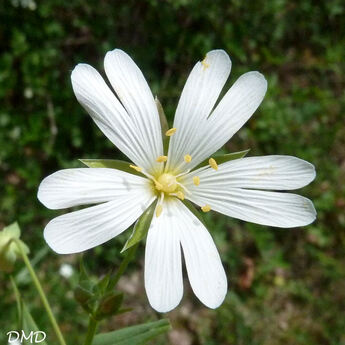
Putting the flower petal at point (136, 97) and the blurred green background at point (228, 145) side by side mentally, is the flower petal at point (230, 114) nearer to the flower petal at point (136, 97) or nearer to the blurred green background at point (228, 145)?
the flower petal at point (136, 97)

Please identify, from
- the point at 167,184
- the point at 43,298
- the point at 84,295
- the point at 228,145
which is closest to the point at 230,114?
the point at 167,184

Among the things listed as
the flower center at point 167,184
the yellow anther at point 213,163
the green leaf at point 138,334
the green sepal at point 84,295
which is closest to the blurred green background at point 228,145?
the green leaf at point 138,334

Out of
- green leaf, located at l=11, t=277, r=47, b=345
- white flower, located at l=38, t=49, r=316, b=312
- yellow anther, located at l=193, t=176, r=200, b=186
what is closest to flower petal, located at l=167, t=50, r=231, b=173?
white flower, located at l=38, t=49, r=316, b=312

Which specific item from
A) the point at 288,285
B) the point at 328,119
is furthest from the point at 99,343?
the point at 328,119

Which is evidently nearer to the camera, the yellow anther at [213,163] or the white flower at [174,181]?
the white flower at [174,181]

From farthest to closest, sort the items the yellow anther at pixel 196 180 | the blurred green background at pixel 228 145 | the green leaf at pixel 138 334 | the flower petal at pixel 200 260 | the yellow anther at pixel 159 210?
the blurred green background at pixel 228 145
the green leaf at pixel 138 334
the yellow anther at pixel 196 180
the yellow anther at pixel 159 210
the flower petal at pixel 200 260

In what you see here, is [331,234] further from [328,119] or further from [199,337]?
[199,337]

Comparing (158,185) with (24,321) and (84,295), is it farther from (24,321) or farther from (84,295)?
(24,321)
